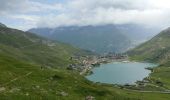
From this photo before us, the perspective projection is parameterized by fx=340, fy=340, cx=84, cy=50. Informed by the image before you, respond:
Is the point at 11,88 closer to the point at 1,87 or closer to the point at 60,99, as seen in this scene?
the point at 1,87

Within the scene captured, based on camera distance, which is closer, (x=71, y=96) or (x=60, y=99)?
(x=60, y=99)

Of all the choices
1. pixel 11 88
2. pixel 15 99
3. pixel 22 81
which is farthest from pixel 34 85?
pixel 15 99

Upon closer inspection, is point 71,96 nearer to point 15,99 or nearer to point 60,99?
point 60,99

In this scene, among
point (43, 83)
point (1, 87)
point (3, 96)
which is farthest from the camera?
point (43, 83)

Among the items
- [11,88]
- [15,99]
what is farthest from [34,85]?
[15,99]

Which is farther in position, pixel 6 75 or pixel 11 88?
pixel 6 75

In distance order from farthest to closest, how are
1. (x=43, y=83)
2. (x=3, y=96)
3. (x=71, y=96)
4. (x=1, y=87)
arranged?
1. (x=43, y=83)
2. (x=71, y=96)
3. (x=1, y=87)
4. (x=3, y=96)

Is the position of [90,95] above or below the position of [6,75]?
below

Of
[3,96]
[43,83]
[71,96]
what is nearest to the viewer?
[3,96]
